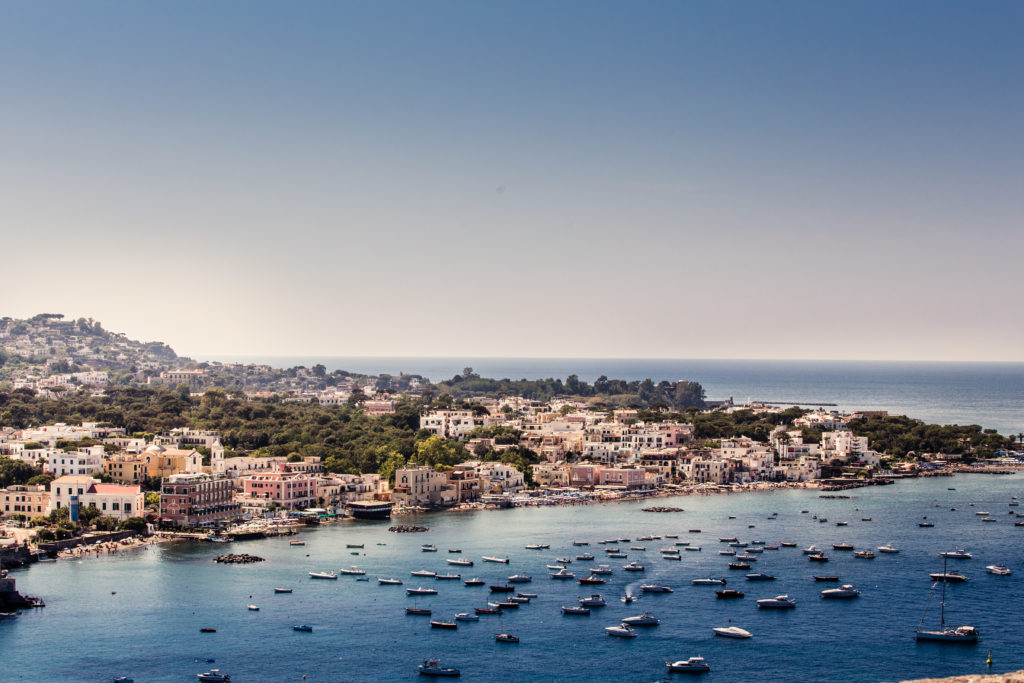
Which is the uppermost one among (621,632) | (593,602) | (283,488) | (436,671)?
(283,488)

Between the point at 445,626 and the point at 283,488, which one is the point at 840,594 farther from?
the point at 283,488

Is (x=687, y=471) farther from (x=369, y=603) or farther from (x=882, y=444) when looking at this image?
(x=369, y=603)

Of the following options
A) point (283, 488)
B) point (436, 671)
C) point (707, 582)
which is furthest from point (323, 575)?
point (283, 488)

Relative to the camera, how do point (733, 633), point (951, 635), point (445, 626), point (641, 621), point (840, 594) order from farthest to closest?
point (840, 594), point (445, 626), point (641, 621), point (733, 633), point (951, 635)

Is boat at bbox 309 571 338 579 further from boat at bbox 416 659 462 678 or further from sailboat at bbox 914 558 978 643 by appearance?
sailboat at bbox 914 558 978 643

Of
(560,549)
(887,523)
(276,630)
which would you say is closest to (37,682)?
(276,630)

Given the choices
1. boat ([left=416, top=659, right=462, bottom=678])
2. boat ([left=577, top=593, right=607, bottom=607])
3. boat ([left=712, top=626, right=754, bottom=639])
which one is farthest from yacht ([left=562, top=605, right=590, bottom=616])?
boat ([left=416, top=659, right=462, bottom=678])
